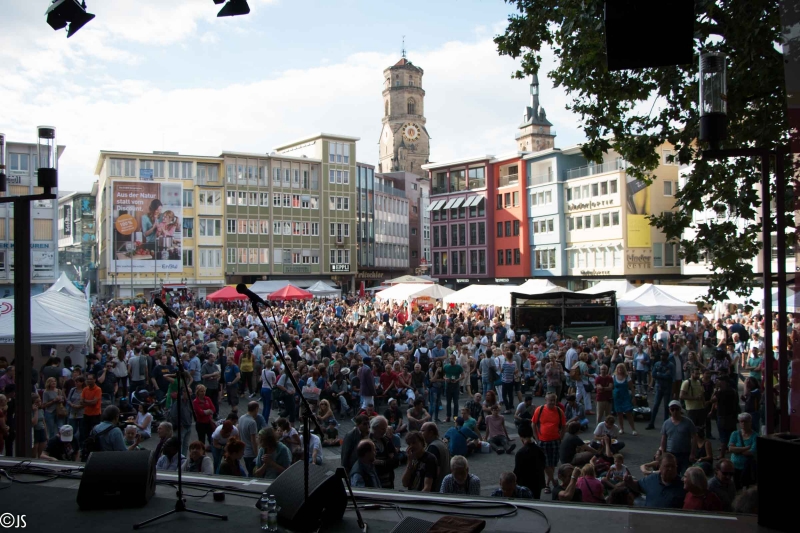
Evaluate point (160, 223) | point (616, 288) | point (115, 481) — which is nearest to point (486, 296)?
point (616, 288)

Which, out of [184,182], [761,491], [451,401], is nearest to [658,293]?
[451,401]


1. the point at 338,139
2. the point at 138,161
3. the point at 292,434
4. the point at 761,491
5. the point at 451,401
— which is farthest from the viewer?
the point at 338,139

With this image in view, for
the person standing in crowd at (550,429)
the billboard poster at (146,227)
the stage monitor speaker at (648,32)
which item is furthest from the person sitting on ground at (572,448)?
the billboard poster at (146,227)

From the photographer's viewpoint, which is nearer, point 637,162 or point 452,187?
point 637,162

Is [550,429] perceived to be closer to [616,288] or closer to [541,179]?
[616,288]

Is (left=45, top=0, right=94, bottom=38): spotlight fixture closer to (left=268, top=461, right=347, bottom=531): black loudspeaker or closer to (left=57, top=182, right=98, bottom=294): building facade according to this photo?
(left=268, top=461, right=347, bottom=531): black loudspeaker

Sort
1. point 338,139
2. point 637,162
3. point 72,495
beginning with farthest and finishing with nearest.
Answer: point 338,139, point 637,162, point 72,495

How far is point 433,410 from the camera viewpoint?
46.3ft

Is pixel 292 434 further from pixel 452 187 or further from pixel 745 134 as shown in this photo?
pixel 452 187

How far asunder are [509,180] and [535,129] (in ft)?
138

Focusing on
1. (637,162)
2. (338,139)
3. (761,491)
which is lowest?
(761,491)

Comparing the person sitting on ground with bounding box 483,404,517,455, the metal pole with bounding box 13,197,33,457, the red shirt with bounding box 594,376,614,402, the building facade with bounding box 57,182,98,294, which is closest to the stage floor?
the metal pole with bounding box 13,197,33,457

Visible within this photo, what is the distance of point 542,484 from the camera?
7355 mm

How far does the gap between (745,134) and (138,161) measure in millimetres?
57226
